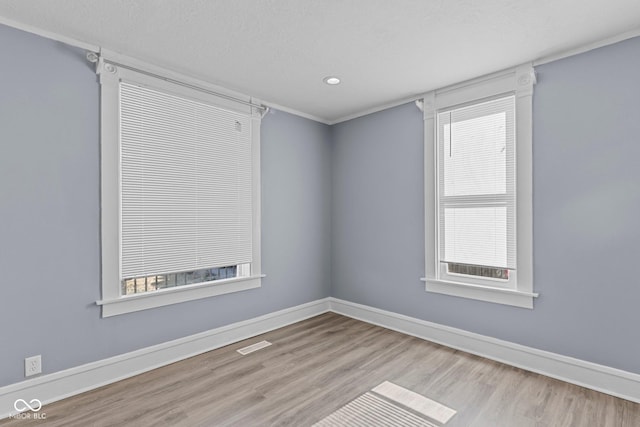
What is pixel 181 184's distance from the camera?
9.77 ft

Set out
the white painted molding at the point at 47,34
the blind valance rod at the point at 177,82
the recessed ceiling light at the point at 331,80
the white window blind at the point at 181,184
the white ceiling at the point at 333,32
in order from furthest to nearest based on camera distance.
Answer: the recessed ceiling light at the point at 331,80
the white window blind at the point at 181,184
the blind valance rod at the point at 177,82
the white painted molding at the point at 47,34
the white ceiling at the point at 333,32

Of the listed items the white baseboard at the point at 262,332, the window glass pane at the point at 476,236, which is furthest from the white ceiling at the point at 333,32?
the white baseboard at the point at 262,332

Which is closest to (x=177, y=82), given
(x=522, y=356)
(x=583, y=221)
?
(x=583, y=221)

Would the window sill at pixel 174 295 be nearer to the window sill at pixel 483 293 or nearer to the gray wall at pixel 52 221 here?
the gray wall at pixel 52 221

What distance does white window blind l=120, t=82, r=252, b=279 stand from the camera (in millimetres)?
2678

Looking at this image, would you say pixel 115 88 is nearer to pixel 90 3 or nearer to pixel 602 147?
pixel 90 3

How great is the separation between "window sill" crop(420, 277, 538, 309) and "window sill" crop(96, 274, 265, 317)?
6.07 ft

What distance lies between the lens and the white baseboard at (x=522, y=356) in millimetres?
2328

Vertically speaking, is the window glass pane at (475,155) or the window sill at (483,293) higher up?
the window glass pane at (475,155)

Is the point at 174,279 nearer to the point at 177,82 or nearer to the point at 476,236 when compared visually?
the point at 177,82

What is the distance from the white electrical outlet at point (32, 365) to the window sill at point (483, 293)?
10.6ft

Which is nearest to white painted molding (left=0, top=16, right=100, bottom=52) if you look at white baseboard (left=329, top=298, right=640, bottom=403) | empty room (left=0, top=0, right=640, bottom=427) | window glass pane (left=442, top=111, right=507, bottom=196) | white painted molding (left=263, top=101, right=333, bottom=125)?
empty room (left=0, top=0, right=640, bottom=427)

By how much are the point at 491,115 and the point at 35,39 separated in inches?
143

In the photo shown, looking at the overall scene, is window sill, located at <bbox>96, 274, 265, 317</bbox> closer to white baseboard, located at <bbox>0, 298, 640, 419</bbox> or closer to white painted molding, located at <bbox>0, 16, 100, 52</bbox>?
white baseboard, located at <bbox>0, 298, 640, 419</bbox>
